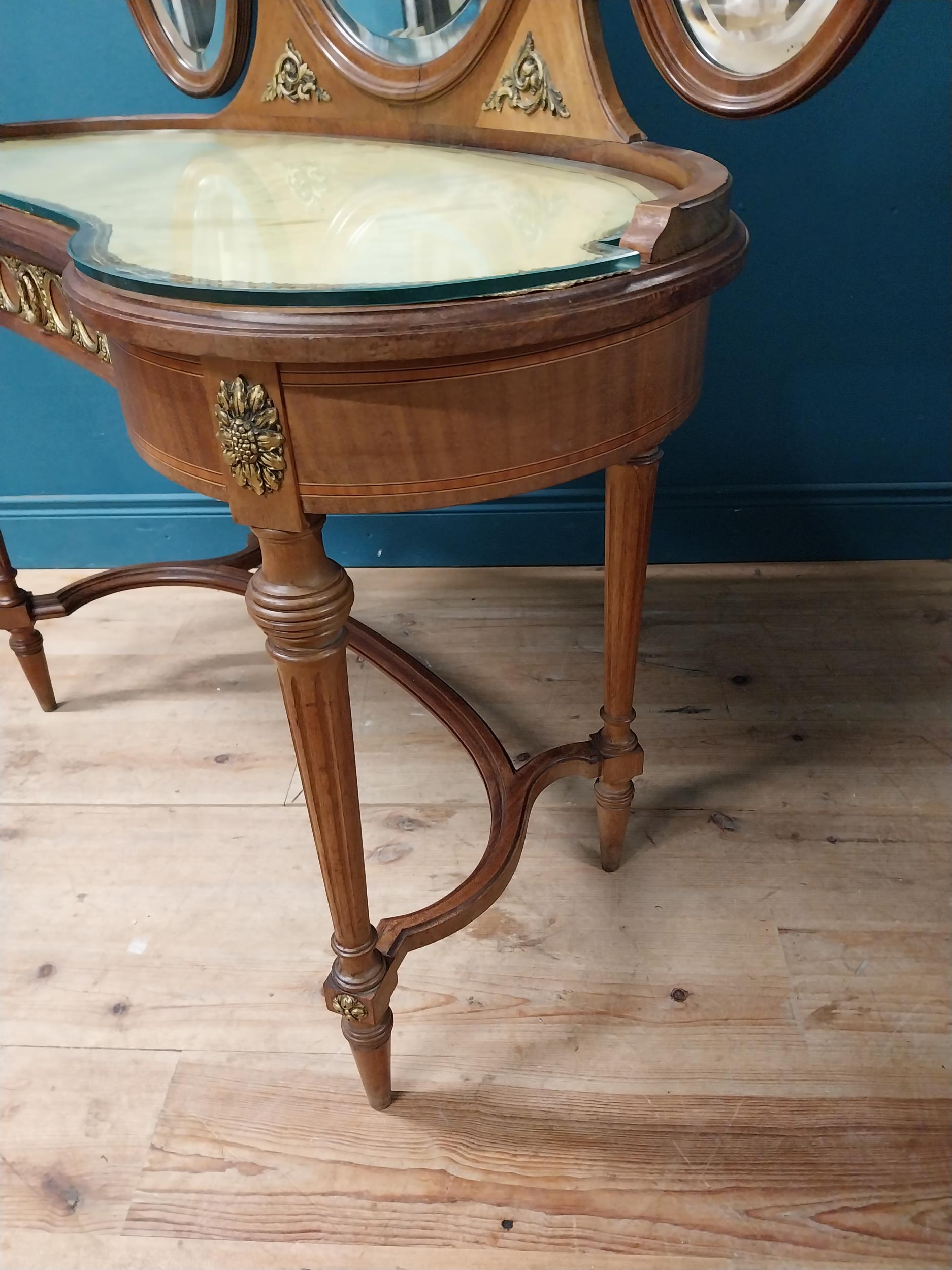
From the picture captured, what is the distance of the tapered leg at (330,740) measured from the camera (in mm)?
655

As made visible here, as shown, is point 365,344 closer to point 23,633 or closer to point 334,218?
point 334,218

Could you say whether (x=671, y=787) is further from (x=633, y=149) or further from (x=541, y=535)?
(x=633, y=149)

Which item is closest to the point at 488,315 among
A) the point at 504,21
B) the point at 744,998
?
the point at 504,21

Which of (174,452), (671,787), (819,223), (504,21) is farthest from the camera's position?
(819,223)

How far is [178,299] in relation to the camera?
583 mm

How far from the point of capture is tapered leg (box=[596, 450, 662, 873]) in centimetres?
96

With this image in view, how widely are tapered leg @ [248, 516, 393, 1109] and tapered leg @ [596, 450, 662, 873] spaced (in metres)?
0.38

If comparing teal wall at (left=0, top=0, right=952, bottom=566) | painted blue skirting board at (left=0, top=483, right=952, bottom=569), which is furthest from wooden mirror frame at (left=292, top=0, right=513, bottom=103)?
painted blue skirting board at (left=0, top=483, right=952, bottom=569)

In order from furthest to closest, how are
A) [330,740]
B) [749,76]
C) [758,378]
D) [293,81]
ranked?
1. [758,378]
2. [293,81]
3. [749,76]
4. [330,740]

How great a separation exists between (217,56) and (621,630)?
41.1 inches

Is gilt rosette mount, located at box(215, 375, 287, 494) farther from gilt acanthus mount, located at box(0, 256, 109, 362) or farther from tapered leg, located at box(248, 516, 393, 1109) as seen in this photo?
gilt acanthus mount, located at box(0, 256, 109, 362)

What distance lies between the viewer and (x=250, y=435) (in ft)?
2.01

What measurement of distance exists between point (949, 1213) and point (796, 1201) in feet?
0.45

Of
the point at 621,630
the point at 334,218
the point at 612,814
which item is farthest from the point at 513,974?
the point at 334,218
